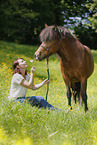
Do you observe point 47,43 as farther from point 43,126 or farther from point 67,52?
point 43,126

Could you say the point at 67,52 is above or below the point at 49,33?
below

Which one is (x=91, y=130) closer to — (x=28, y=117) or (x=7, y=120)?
(x=28, y=117)

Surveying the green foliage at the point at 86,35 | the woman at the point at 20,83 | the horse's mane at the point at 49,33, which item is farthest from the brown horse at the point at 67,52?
the green foliage at the point at 86,35

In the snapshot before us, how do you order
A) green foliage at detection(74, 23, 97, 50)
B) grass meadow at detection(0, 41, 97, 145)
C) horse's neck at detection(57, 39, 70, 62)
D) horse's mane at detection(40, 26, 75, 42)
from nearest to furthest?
grass meadow at detection(0, 41, 97, 145)
horse's mane at detection(40, 26, 75, 42)
horse's neck at detection(57, 39, 70, 62)
green foliage at detection(74, 23, 97, 50)

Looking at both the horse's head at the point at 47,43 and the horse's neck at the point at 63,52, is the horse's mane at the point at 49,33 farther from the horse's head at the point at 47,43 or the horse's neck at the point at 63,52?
the horse's neck at the point at 63,52

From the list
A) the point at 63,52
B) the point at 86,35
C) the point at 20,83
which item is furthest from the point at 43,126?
the point at 86,35

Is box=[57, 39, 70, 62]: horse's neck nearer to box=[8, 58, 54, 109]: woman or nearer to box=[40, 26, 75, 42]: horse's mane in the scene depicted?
box=[40, 26, 75, 42]: horse's mane

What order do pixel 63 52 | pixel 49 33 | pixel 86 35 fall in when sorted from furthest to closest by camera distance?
→ pixel 86 35, pixel 63 52, pixel 49 33

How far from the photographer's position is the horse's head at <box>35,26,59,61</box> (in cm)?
425

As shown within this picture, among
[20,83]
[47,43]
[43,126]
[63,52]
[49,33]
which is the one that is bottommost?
[43,126]

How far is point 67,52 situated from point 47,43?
0.60m

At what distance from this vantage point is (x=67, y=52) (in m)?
4.64

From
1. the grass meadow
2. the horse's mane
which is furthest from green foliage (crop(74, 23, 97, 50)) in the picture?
the grass meadow

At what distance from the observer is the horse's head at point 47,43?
425cm
